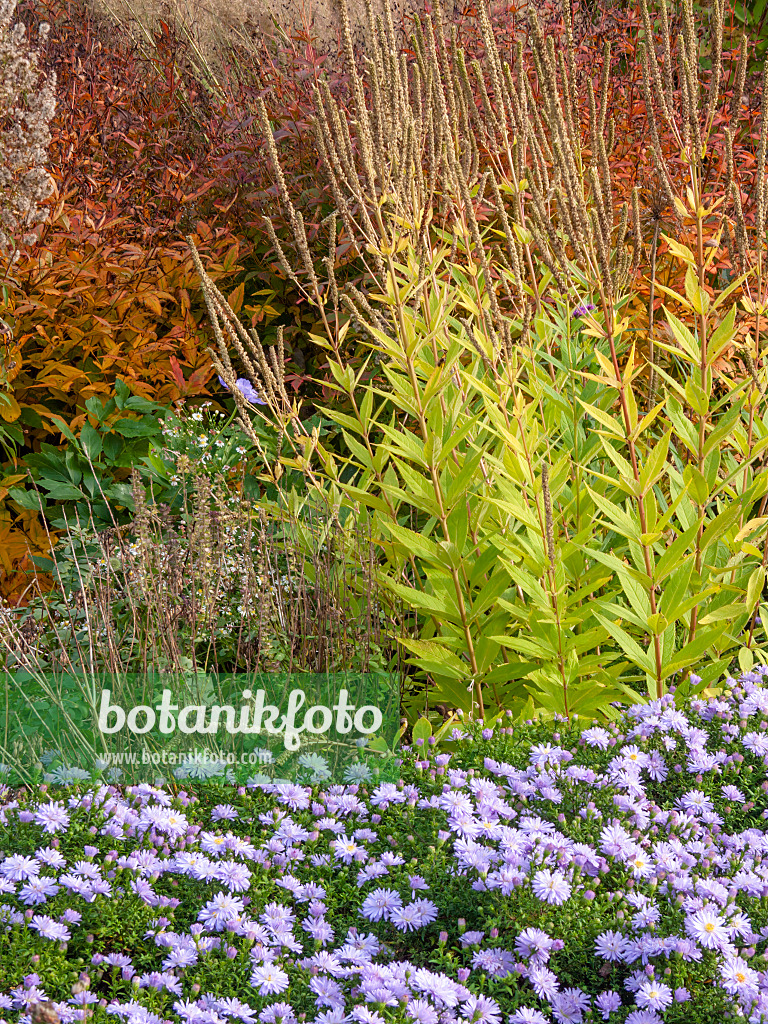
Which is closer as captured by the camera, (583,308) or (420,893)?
(420,893)

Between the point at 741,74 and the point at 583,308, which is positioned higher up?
the point at 741,74

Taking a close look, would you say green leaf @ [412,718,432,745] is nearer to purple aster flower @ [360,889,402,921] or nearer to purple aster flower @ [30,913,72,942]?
purple aster flower @ [360,889,402,921]

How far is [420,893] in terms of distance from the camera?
1753 millimetres

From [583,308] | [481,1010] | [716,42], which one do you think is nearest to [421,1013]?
[481,1010]

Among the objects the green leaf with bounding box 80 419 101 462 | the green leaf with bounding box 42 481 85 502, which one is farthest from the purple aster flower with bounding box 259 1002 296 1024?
the green leaf with bounding box 80 419 101 462

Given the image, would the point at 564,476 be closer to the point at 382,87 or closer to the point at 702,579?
the point at 702,579

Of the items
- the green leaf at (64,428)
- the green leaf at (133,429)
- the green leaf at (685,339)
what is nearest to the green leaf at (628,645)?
the green leaf at (685,339)

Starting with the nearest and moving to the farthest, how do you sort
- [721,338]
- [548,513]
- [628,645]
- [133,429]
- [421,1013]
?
[421,1013] → [548,513] → [628,645] → [721,338] → [133,429]

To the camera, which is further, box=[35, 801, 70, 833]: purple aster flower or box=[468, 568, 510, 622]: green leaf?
box=[468, 568, 510, 622]: green leaf

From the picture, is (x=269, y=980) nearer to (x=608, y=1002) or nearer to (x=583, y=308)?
(x=608, y=1002)

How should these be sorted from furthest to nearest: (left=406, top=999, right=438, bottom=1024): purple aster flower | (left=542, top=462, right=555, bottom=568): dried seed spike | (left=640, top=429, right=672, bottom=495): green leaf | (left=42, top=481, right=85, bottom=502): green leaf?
1. (left=42, top=481, right=85, bottom=502): green leaf
2. (left=640, top=429, right=672, bottom=495): green leaf
3. (left=542, top=462, right=555, bottom=568): dried seed spike
4. (left=406, top=999, right=438, bottom=1024): purple aster flower

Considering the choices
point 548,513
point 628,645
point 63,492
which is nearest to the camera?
point 548,513

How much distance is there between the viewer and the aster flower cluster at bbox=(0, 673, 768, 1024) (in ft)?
4.90

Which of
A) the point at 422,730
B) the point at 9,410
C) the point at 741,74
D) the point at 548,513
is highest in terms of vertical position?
the point at 741,74
